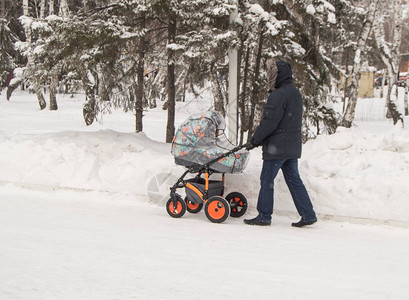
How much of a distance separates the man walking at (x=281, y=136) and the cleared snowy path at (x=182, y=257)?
0.39 meters

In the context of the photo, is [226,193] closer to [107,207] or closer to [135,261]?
[107,207]

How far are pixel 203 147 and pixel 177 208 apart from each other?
871mm

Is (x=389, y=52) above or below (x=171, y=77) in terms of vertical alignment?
above

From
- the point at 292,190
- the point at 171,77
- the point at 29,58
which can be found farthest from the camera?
the point at 29,58

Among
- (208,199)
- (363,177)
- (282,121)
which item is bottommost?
(208,199)

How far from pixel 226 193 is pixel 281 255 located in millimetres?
2076

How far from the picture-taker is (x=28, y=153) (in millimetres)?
7512

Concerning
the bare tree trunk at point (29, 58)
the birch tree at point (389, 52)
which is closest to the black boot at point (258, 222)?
the bare tree trunk at point (29, 58)

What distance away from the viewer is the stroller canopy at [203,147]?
573 cm

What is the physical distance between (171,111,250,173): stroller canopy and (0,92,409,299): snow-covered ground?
0.75 m

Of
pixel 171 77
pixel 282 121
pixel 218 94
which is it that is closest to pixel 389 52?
pixel 218 94

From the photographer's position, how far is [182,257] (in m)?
4.31

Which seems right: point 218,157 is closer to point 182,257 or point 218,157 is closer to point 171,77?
point 182,257

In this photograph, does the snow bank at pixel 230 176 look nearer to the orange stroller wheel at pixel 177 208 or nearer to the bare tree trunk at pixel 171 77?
the orange stroller wheel at pixel 177 208
